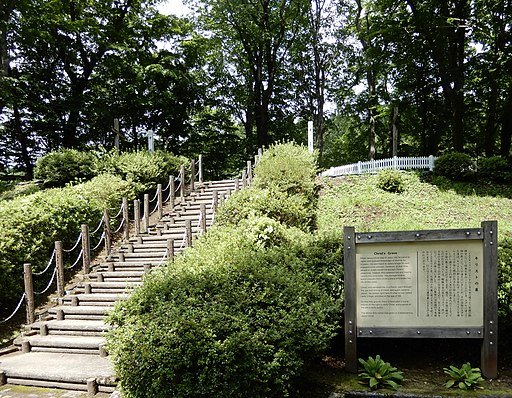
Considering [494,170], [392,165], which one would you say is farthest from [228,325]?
[392,165]

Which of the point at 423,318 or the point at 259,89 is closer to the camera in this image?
the point at 423,318

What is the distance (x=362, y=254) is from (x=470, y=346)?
6.85 ft

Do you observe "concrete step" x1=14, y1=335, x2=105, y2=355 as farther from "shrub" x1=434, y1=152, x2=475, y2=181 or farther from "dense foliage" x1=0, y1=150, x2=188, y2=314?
"shrub" x1=434, y1=152, x2=475, y2=181

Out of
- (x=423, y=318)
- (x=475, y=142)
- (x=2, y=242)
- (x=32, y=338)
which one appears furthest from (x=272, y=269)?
(x=475, y=142)

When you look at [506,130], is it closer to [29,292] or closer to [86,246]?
[86,246]

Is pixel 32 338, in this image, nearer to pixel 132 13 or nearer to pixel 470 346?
pixel 470 346

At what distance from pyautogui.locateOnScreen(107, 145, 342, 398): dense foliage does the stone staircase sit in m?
1.48

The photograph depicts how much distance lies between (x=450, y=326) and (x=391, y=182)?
421 inches

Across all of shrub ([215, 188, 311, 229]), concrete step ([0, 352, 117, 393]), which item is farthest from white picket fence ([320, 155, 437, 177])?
concrete step ([0, 352, 117, 393])

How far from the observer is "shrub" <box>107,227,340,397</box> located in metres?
3.41

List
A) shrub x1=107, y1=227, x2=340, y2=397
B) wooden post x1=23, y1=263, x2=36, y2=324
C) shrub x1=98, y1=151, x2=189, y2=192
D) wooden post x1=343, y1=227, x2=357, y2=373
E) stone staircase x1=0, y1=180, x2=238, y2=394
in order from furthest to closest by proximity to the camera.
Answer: shrub x1=98, y1=151, x2=189, y2=192 → wooden post x1=23, y1=263, x2=36, y2=324 → stone staircase x1=0, y1=180, x2=238, y2=394 → wooden post x1=343, y1=227, x2=357, y2=373 → shrub x1=107, y1=227, x2=340, y2=397

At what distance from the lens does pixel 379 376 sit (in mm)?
4305

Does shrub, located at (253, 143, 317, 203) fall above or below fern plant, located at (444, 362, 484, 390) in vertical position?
above

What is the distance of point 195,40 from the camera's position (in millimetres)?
22016
